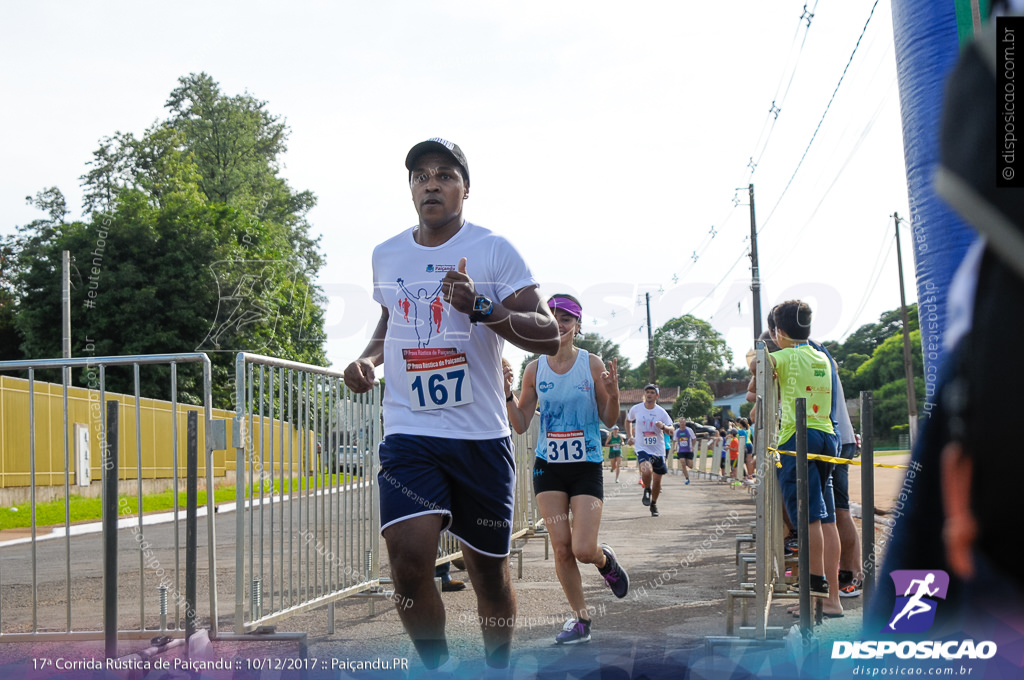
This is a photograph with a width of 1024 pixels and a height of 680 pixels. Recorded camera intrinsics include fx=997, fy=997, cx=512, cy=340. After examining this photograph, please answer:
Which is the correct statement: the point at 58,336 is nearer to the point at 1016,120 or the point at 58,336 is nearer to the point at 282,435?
the point at 282,435

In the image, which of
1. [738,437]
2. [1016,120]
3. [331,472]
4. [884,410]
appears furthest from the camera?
[884,410]

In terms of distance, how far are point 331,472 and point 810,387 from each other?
3.08 meters

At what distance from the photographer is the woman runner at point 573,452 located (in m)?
5.76

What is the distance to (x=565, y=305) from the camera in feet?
20.0

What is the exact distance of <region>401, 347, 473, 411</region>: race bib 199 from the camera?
12.5 feet

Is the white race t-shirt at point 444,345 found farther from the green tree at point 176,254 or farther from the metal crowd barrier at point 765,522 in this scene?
the green tree at point 176,254

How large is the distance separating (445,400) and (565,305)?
2.40m

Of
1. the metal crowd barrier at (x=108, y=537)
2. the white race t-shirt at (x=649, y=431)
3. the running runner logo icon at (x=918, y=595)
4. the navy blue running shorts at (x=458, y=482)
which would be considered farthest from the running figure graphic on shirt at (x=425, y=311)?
the white race t-shirt at (x=649, y=431)

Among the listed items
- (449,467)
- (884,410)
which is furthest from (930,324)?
(884,410)

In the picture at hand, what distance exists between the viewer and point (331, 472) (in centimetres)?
604

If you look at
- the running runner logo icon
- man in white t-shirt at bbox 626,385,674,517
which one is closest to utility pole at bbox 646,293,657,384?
man in white t-shirt at bbox 626,385,674,517

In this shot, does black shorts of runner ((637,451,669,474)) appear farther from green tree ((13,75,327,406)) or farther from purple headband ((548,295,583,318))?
green tree ((13,75,327,406))

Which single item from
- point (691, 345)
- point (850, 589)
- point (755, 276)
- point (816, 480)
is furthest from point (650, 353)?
point (816, 480)

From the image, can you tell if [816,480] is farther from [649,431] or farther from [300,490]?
[649,431]
